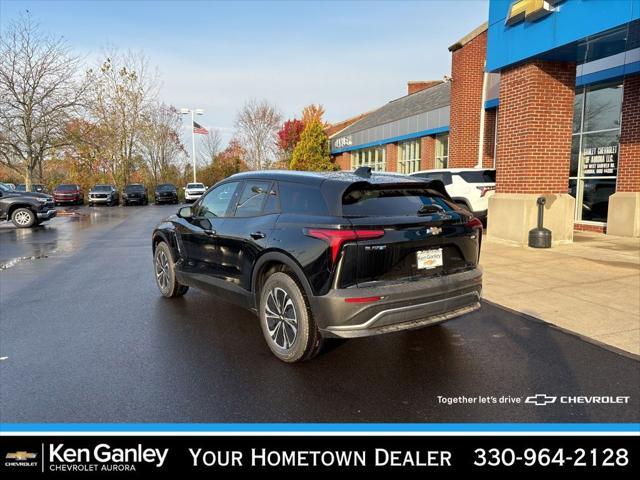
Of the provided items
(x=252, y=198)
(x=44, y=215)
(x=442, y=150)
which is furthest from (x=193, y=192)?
(x=252, y=198)

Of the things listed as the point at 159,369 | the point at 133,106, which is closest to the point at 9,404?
the point at 159,369

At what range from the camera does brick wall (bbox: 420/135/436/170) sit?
21609 millimetres

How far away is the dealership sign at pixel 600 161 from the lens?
39.7 ft

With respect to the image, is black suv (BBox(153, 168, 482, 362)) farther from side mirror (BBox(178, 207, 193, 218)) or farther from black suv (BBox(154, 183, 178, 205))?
black suv (BBox(154, 183, 178, 205))

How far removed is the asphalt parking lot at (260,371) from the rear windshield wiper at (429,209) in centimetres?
130

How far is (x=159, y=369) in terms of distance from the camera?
396 centimetres

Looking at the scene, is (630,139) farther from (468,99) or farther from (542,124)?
(468,99)

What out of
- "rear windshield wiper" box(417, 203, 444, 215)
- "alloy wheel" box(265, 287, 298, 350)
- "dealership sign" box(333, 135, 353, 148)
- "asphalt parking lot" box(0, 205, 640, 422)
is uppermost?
"dealership sign" box(333, 135, 353, 148)

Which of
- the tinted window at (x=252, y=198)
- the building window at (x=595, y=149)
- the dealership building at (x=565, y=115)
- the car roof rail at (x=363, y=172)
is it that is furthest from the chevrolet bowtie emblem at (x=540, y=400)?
the building window at (x=595, y=149)

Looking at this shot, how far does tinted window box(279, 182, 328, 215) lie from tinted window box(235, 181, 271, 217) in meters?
0.26

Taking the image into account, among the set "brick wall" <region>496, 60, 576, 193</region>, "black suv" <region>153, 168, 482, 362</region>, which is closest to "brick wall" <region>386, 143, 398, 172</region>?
"brick wall" <region>496, 60, 576, 193</region>

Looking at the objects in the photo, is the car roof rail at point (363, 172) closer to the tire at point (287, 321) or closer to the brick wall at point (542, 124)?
the tire at point (287, 321)

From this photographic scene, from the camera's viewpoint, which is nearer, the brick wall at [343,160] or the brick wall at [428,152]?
the brick wall at [428,152]

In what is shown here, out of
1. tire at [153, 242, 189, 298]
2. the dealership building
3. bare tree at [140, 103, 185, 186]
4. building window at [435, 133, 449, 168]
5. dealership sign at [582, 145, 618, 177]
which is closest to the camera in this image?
tire at [153, 242, 189, 298]
